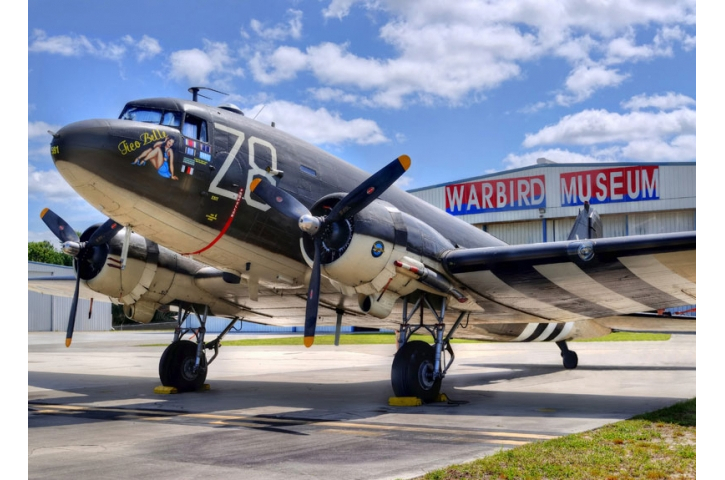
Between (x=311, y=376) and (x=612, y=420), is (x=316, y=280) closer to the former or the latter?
(x=612, y=420)

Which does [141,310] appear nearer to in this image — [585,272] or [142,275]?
[142,275]

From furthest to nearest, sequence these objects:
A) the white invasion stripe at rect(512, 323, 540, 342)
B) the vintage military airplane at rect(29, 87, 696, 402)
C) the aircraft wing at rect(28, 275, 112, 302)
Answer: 1. the white invasion stripe at rect(512, 323, 540, 342)
2. the aircraft wing at rect(28, 275, 112, 302)
3. the vintage military airplane at rect(29, 87, 696, 402)

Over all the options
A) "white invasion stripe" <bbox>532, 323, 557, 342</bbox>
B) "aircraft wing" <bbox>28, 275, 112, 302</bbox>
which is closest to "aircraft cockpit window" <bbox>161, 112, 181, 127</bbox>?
"aircraft wing" <bbox>28, 275, 112, 302</bbox>

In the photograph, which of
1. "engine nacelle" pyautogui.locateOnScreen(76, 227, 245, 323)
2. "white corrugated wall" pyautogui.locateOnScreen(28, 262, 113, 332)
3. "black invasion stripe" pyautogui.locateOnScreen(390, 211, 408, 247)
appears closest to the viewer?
"black invasion stripe" pyautogui.locateOnScreen(390, 211, 408, 247)

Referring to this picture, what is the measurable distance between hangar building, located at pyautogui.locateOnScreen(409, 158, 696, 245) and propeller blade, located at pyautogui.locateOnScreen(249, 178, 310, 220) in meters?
27.6

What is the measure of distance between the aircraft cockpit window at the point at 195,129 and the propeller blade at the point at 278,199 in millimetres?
1148

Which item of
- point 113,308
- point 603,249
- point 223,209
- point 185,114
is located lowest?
point 113,308

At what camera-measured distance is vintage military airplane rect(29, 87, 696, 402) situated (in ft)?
33.6

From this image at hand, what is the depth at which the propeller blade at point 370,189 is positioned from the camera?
34.1 feet

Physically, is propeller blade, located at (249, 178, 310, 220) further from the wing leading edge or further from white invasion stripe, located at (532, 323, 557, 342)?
white invasion stripe, located at (532, 323, 557, 342)

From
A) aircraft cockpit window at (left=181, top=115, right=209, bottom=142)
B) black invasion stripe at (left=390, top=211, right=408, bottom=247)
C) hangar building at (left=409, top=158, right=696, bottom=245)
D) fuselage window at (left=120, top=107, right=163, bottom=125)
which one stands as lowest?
black invasion stripe at (left=390, top=211, right=408, bottom=247)

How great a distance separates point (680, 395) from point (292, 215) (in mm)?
8379

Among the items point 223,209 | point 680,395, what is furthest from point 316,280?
point 680,395
